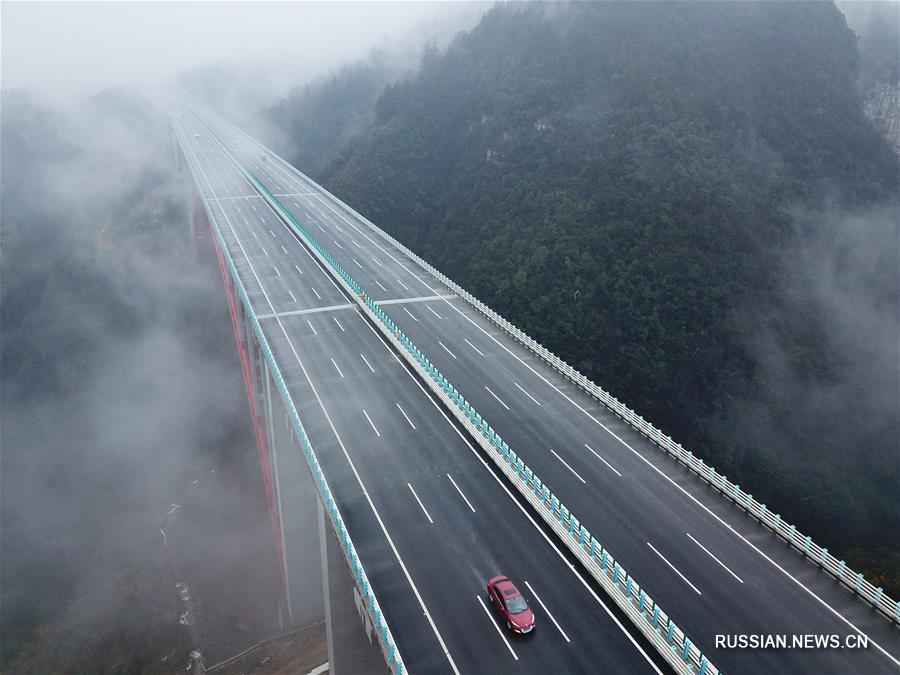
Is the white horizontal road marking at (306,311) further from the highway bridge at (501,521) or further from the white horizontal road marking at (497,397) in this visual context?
the white horizontal road marking at (497,397)

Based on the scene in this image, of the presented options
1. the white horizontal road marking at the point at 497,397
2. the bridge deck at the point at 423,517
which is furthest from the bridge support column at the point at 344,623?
the white horizontal road marking at the point at 497,397

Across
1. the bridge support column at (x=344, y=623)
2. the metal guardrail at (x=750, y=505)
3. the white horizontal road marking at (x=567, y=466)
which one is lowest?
the bridge support column at (x=344, y=623)

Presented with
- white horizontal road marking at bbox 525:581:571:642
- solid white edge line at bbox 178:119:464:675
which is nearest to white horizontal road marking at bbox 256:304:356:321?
solid white edge line at bbox 178:119:464:675

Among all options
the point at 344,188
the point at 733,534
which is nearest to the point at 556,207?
the point at 344,188

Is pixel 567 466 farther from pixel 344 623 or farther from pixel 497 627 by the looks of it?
pixel 344 623

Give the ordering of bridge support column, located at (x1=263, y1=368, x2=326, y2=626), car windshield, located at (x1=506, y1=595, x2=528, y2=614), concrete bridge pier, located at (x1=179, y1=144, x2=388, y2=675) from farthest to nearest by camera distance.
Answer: bridge support column, located at (x1=263, y1=368, x2=326, y2=626) → concrete bridge pier, located at (x1=179, y1=144, x2=388, y2=675) → car windshield, located at (x1=506, y1=595, x2=528, y2=614)

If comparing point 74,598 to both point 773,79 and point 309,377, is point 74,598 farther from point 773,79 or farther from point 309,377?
point 773,79

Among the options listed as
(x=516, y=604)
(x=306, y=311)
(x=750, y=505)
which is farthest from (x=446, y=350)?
(x=516, y=604)

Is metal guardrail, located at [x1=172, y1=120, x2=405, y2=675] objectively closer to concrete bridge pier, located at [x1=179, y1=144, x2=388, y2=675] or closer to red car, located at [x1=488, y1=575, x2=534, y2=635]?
concrete bridge pier, located at [x1=179, y1=144, x2=388, y2=675]
